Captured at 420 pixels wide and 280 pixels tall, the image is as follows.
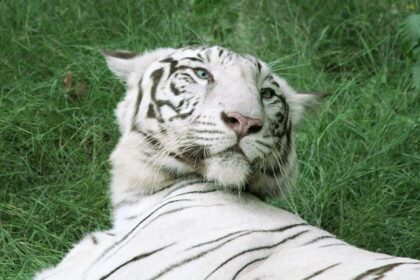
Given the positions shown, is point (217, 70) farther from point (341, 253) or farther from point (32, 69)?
point (32, 69)

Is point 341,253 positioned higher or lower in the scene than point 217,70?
lower

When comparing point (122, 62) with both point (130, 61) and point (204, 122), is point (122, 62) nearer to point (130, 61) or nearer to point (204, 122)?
point (130, 61)

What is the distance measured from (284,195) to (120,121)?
623 millimetres

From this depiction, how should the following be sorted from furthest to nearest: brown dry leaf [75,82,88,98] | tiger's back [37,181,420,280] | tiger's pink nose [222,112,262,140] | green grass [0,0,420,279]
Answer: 1. brown dry leaf [75,82,88,98]
2. green grass [0,0,420,279]
3. tiger's pink nose [222,112,262,140]
4. tiger's back [37,181,420,280]

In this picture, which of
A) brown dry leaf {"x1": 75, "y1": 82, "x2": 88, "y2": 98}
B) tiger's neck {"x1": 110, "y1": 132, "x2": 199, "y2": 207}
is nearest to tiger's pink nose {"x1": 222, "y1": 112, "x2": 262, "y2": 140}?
tiger's neck {"x1": 110, "y1": 132, "x2": 199, "y2": 207}

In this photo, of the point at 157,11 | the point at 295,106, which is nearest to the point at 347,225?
the point at 295,106

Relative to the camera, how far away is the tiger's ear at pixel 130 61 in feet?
10.3

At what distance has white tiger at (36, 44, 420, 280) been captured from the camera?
249 centimetres

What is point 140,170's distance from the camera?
288 centimetres

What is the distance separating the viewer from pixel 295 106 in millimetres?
3162

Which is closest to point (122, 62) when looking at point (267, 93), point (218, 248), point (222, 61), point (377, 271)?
point (222, 61)

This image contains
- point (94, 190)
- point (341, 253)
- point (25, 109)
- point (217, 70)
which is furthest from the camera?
point (25, 109)

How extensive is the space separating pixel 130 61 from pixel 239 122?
64 centimetres

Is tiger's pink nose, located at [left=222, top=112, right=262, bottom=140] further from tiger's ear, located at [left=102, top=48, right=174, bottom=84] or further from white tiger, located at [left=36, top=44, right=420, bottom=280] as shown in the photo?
tiger's ear, located at [left=102, top=48, right=174, bottom=84]
